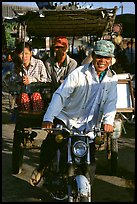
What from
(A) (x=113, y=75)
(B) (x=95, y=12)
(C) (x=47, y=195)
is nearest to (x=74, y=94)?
(A) (x=113, y=75)

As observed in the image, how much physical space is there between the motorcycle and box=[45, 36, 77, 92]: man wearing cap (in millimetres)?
1836

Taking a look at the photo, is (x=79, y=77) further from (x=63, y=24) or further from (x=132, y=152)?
(x=132, y=152)

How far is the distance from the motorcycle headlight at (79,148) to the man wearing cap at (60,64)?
1.99 m

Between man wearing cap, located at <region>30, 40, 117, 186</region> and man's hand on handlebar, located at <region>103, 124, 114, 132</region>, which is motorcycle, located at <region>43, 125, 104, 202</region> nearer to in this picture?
man's hand on handlebar, located at <region>103, 124, 114, 132</region>

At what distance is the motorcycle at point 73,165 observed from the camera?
3.28 metres

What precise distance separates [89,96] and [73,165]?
73cm

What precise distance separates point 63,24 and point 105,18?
77cm

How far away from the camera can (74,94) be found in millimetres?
3834

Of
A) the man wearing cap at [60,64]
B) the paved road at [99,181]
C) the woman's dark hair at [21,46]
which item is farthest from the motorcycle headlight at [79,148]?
the woman's dark hair at [21,46]

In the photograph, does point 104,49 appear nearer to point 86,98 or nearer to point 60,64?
point 86,98

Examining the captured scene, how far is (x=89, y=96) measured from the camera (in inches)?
151

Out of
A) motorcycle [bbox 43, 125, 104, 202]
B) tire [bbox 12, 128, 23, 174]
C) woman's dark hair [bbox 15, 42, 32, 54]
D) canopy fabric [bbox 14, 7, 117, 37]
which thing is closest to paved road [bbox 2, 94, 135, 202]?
tire [bbox 12, 128, 23, 174]

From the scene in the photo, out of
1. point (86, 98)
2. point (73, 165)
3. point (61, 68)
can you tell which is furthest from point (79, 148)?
point (61, 68)

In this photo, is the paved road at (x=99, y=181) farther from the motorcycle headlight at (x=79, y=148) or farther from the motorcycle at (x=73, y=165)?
the motorcycle headlight at (x=79, y=148)
